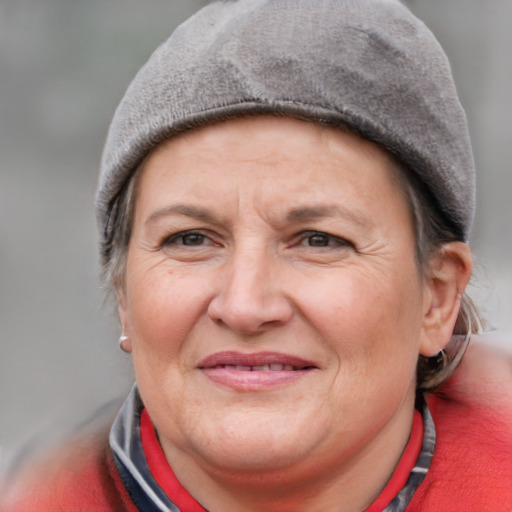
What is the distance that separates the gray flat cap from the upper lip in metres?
0.57

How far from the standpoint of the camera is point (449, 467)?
7.21 ft

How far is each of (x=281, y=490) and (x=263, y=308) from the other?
21.7 inches

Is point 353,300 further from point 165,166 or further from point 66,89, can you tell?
point 66,89

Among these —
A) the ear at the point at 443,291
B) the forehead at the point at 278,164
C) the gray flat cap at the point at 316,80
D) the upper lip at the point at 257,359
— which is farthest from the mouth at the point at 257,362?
the gray flat cap at the point at 316,80

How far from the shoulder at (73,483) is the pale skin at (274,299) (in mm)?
346

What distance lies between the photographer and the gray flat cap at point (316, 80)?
6.07 ft

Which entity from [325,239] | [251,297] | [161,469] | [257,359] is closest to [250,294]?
[251,297]

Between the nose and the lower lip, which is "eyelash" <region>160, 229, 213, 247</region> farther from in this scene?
the lower lip

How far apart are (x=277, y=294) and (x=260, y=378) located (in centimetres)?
21

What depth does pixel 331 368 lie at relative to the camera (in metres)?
1.87

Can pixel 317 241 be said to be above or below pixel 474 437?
above

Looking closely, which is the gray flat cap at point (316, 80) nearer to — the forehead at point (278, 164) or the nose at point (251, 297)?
the forehead at point (278, 164)

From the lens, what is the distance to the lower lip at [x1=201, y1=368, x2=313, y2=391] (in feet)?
6.06

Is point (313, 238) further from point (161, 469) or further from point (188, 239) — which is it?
point (161, 469)
